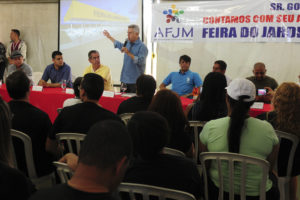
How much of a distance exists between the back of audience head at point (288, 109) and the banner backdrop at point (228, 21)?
2.98 m

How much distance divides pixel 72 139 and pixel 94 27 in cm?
486

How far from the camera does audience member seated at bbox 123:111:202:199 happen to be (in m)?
1.31

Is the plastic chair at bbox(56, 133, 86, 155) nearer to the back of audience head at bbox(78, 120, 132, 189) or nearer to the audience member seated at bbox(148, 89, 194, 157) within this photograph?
the audience member seated at bbox(148, 89, 194, 157)

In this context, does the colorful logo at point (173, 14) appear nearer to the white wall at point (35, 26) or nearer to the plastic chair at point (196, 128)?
the white wall at point (35, 26)

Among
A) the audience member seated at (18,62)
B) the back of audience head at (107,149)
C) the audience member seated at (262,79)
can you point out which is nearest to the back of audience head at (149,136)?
the back of audience head at (107,149)

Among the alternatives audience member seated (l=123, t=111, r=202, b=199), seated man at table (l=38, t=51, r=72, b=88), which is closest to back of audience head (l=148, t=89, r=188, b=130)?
audience member seated (l=123, t=111, r=202, b=199)

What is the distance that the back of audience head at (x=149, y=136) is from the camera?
1312 mm

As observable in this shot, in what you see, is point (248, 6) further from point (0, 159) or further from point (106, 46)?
point (0, 159)

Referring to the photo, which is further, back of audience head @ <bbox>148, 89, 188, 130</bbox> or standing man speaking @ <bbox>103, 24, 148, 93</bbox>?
standing man speaking @ <bbox>103, 24, 148, 93</bbox>

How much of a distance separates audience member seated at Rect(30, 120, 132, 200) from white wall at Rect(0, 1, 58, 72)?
21.6 ft

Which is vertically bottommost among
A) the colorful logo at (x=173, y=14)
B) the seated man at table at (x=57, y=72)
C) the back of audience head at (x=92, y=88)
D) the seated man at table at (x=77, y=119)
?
the seated man at table at (x=77, y=119)

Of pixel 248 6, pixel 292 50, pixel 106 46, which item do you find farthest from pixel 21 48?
pixel 292 50

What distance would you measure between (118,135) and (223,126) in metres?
1.05

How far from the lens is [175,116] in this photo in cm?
217
